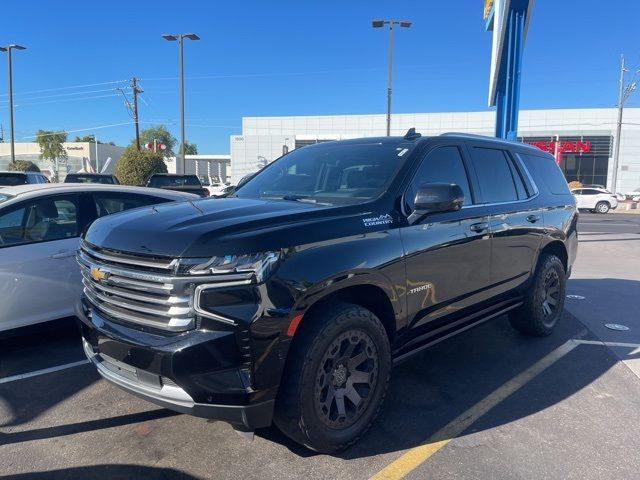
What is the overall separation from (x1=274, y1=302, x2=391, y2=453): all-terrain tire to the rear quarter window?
3.09 m

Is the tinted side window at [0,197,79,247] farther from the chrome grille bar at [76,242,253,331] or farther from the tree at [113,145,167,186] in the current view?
the tree at [113,145,167,186]

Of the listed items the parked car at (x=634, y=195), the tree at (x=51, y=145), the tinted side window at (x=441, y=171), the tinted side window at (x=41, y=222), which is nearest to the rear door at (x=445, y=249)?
the tinted side window at (x=441, y=171)

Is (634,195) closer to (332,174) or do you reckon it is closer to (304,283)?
(332,174)

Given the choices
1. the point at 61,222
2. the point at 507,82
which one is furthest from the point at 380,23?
the point at 61,222

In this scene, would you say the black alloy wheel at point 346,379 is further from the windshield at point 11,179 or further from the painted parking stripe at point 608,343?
the windshield at point 11,179

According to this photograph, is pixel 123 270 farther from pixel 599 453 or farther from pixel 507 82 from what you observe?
pixel 507 82

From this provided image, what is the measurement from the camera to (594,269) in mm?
9969

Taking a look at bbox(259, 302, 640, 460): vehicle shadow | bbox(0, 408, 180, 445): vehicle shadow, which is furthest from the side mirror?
bbox(0, 408, 180, 445): vehicle shadow

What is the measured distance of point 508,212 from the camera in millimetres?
4629

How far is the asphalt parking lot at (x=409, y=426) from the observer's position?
3.03 meters

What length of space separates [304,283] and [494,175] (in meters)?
2.70

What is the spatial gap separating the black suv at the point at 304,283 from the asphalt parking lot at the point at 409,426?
42 centimetres

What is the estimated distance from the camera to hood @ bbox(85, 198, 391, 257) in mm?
2654

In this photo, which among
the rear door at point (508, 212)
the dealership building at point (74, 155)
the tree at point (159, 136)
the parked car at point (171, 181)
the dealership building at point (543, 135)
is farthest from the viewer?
the tree at point (159, 136)
